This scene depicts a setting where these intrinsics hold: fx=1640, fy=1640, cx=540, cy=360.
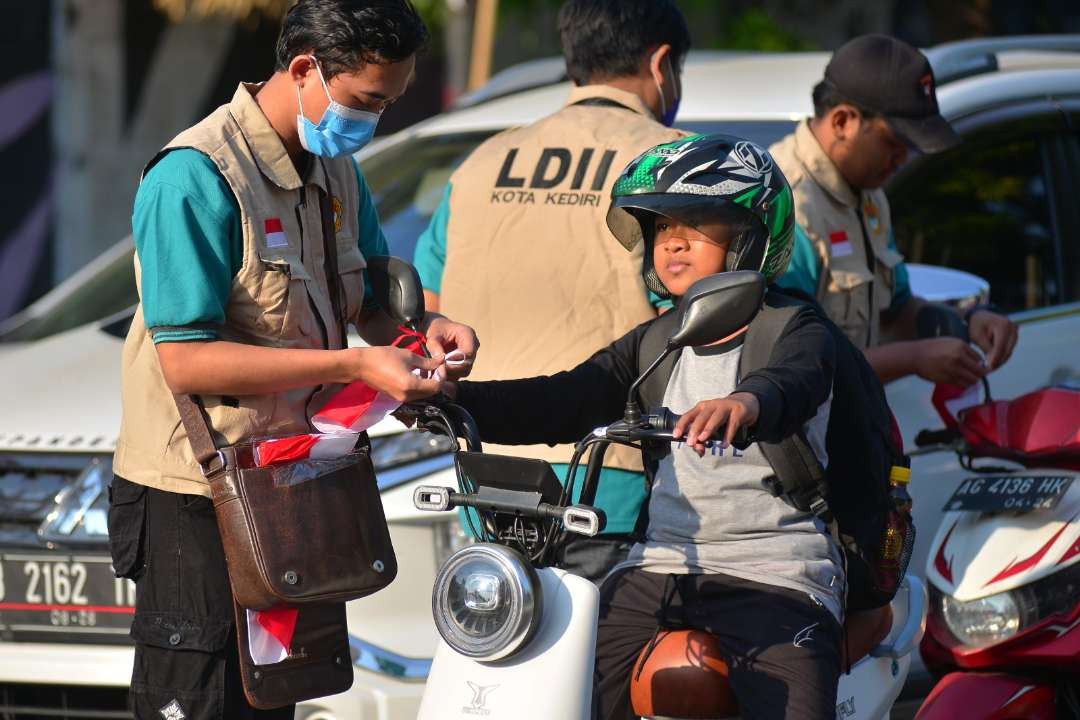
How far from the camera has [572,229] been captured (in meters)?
3.65

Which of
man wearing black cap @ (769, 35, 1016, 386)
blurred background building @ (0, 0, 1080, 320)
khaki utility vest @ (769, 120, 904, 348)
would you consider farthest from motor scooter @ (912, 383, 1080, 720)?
blurred background building @ (0, 0, 1080, 320)

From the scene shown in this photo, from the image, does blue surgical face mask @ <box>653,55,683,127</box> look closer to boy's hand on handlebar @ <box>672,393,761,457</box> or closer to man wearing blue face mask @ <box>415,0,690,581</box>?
man wearing blue face mask @ <box>415,0,690,581</box>

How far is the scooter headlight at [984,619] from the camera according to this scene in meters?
3.75

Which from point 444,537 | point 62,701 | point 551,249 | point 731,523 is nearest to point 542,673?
point 731,523

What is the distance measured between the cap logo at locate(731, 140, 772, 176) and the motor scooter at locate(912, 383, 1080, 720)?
3.85ft

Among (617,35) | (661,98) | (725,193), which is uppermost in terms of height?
(617,35)

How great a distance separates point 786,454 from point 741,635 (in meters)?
0.33

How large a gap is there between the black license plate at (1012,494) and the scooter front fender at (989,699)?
39 cm

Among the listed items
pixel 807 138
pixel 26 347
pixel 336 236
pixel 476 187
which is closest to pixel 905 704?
pixel 807 138

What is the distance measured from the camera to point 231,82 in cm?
1163

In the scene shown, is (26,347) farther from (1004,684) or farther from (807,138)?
(1004,684)

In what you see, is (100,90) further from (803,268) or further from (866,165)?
(803,268)

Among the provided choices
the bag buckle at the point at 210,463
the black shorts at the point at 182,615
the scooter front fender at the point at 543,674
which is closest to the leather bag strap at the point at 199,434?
the bag buckle at the point at 210,463

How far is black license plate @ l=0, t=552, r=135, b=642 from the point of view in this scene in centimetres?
421
